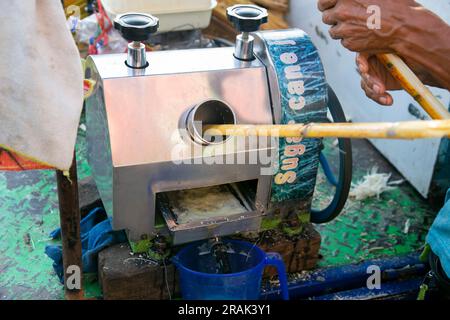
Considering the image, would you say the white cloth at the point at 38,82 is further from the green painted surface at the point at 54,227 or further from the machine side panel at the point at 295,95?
the green painted surface at the point at 54,227

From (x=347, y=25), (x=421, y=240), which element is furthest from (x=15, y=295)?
(x=421, y=240)

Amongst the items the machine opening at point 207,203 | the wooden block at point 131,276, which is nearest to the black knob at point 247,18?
the machine opening at point 207,203

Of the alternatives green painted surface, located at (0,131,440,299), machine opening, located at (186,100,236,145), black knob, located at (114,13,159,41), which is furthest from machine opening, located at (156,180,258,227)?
black knob, located at (114,13,159,41)

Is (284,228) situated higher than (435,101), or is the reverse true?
(435,101)

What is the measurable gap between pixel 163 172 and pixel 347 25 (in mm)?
755

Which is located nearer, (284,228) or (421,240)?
(284,228)

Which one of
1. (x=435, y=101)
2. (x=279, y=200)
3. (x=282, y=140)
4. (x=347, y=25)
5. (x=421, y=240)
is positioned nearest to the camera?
(x=435, y=101)

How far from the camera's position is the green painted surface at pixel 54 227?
2215mm

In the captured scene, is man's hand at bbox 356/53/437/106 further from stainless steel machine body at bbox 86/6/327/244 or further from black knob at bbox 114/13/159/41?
black knob at bbox 114/13/159/41

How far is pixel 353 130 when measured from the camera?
57.4 inches

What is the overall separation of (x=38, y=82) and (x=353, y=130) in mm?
772

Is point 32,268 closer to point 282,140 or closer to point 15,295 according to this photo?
point 15,295

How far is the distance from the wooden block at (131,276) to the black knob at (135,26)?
751mm

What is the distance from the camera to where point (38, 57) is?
1.40m
